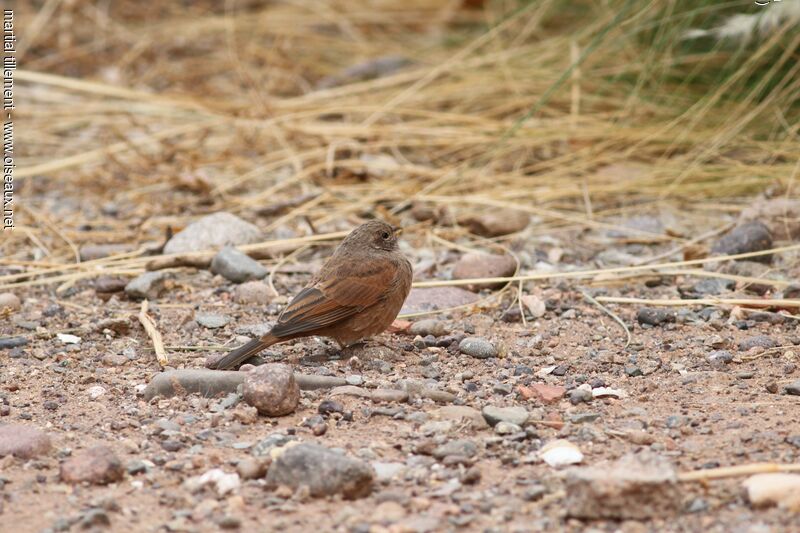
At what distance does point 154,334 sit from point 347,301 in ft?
2.72

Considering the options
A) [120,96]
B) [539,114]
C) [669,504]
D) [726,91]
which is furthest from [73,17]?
[669,504]

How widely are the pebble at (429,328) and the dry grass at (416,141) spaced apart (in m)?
1.06

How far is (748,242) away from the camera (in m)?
4.95

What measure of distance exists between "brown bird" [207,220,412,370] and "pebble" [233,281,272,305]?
604mm

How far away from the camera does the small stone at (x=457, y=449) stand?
3.06m

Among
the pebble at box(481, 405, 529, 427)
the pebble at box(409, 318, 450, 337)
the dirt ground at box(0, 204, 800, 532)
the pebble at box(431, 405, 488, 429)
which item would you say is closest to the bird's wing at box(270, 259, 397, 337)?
the dirt ground at box(0, 204, 800, 532)

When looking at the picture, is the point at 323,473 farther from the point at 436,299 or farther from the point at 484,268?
the point at 484,268

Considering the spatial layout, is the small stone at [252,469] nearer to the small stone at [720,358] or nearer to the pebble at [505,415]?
the pebble at [505,415]

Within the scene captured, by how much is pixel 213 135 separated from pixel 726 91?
10.8 feet

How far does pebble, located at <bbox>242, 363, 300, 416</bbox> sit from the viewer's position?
3.35m

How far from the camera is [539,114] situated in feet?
22.0

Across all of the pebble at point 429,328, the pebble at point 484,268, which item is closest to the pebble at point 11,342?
the pebble at point 429,328

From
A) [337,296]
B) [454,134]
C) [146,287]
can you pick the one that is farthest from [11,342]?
[454,134]

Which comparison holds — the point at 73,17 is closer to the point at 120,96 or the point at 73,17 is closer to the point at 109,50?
the point at 109,50
